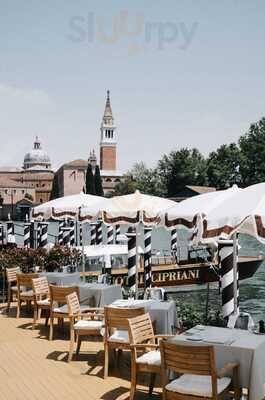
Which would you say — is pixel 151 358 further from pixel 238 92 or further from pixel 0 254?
pixel 238 92

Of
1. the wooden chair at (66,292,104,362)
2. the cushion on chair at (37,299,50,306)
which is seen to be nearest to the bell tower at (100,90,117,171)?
A: the cushion on chair at (37,299,50,306)

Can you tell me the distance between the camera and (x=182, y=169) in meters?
88.8

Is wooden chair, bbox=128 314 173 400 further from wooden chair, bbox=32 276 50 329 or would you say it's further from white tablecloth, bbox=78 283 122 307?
wooden chair, bbox=32 276 50 329

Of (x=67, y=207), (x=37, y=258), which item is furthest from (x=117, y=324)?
(x=67, y=207)

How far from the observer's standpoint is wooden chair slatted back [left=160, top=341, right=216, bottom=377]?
4879mm

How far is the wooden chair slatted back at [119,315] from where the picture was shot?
22.8 ft

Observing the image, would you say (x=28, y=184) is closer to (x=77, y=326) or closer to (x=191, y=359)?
(x=77, y=326)

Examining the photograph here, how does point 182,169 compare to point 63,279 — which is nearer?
point 63,279

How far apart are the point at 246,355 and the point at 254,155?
87757 millimetres

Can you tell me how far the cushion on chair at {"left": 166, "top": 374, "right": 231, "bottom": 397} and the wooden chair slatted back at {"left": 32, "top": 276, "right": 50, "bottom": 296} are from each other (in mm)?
5156

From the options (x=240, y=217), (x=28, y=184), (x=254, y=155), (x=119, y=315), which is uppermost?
(x=254, y=155)

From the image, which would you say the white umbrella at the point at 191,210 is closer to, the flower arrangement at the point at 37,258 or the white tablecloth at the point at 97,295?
the white tablecloth at the point at 97,295

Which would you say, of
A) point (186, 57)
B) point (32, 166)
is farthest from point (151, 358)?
point (32, 166)

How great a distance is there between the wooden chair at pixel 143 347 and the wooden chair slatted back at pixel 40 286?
11.6 ft
